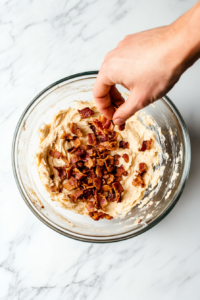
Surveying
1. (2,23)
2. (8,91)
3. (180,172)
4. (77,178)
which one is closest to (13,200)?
(77,178)

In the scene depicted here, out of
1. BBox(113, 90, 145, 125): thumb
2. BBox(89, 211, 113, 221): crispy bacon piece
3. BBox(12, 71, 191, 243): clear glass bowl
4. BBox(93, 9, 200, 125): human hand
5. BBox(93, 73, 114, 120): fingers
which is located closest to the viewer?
BBox(93, 9, 200, 125): human hand

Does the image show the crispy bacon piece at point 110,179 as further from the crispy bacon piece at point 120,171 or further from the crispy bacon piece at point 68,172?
the crispy bacon piece at point 68,172

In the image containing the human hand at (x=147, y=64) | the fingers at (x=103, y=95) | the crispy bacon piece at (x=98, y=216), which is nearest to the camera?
the human hand at (x=147, y=64)

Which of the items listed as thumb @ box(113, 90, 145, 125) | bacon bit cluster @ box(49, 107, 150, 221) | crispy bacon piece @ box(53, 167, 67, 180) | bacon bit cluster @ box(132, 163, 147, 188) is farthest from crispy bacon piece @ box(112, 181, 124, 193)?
thumb @ box(113, 90, 145, 125)

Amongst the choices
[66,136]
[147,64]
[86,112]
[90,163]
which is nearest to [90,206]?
[90,163]

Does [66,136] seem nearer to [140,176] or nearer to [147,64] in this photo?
[140,176]

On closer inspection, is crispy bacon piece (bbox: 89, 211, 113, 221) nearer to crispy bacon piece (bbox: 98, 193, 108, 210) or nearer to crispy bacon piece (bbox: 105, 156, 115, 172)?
crispy bacon piece (bbox: 98, 193, 108, 210)

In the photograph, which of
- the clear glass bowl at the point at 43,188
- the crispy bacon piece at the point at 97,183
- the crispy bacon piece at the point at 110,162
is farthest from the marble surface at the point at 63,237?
the crispy bacon piece at the point at 110,162
